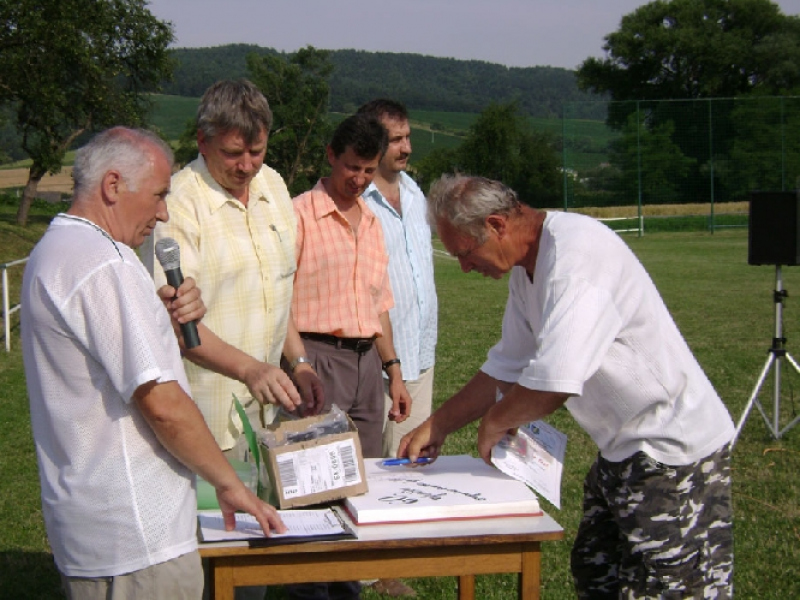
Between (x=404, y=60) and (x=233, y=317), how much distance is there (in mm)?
155243

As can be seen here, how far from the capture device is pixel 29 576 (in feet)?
15.9

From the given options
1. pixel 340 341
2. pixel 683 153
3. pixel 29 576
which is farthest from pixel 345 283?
pixel 683 153

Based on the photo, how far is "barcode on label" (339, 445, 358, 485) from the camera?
275cm

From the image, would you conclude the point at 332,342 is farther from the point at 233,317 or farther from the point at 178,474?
the point at 178,474

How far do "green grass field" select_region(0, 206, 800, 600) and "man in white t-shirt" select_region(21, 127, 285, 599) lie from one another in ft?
8.09

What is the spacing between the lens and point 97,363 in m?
2.30

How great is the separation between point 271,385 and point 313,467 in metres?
0.43

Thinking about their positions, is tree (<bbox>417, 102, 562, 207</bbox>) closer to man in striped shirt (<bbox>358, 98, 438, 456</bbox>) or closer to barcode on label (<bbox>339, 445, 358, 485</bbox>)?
man in striped shirt (<bbox>358, 98, 438, 456</bbox>)

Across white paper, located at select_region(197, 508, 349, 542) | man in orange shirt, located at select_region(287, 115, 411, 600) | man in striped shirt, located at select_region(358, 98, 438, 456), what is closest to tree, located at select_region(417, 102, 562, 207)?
man in striped shirt, located at select_region(358, 98, 438, 456)

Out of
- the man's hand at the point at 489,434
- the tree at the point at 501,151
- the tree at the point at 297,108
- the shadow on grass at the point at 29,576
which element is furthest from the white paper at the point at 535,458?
the tree at the point at 297,108

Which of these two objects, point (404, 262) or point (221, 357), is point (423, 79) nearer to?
point (404, 262)

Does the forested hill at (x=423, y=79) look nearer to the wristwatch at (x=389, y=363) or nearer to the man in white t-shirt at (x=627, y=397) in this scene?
the wristwatch at (x=389, y=363)

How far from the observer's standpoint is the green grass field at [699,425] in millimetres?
4887

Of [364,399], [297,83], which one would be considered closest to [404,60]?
[297,83]
